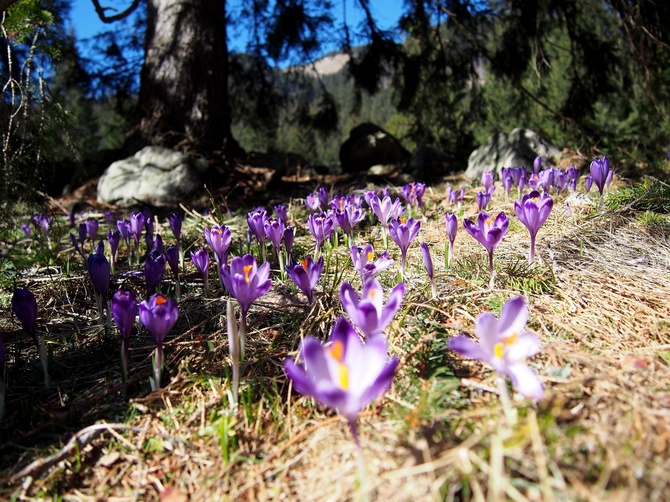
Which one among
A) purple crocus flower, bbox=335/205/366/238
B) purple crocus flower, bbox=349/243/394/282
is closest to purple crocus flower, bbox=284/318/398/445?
purple crocus flower, bbox=349/243/394/282

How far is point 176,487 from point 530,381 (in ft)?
2.64

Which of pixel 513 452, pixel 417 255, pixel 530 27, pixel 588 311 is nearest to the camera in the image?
pixel 513 452

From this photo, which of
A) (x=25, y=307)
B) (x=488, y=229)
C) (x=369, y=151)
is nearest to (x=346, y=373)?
(x=488, y=229)

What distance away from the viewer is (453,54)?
6133 mm

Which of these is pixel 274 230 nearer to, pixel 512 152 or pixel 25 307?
pixel 25 307

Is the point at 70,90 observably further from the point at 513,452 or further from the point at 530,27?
the point at 513,452

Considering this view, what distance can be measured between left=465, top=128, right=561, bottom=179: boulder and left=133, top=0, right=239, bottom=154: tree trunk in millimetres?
3111

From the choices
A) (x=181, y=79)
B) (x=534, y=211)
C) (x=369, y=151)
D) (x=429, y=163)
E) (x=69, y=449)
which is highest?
(x=181, y=79)

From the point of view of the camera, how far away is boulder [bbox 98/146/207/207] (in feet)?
15.9

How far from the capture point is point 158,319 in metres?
1.31

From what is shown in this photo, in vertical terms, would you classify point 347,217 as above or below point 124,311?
above

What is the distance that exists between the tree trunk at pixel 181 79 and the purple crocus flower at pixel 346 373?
4.98 metres

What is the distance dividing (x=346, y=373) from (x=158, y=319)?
2.17 feet

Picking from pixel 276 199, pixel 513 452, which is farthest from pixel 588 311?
pixel 276 199
